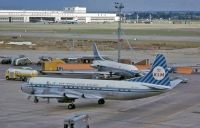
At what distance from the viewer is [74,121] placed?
92.9 feet

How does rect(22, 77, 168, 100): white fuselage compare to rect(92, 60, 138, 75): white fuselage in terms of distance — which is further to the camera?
rect(92, 60, 138, 75): white fuselage

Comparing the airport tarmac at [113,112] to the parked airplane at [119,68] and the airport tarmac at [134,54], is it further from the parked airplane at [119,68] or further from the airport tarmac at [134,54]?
the airport tarmac at [134,54]

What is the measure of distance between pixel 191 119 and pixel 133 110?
6.86 m

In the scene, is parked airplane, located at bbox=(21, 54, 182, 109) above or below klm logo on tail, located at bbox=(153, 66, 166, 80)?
below

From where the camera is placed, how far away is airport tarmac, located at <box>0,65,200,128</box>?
45.2 m

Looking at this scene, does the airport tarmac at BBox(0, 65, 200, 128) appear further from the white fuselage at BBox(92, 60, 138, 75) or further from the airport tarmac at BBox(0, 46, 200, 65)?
the airport tarmac at BBox(0, 46, 200, 65)

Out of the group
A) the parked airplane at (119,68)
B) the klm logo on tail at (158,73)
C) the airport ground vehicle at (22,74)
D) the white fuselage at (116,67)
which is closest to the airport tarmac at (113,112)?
the klm logo on tail at (158,73)

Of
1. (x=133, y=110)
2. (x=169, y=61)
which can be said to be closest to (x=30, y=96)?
(x=133, y=110)

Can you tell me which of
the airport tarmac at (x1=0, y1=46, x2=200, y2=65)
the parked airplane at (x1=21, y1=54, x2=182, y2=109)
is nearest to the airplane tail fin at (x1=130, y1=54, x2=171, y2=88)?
the parked airplane at (x1=21, y1=54, x2=182, y2=109)

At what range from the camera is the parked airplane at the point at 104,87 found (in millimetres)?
50344

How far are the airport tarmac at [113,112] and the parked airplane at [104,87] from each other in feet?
4.37

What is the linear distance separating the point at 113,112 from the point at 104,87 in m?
2.83

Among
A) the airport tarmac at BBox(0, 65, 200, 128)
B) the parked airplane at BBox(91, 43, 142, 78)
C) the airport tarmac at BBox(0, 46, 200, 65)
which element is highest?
the airport tarmac at BBox(0, 46, 200, 65)

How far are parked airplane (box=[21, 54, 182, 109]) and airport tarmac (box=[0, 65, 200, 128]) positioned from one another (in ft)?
4.37
